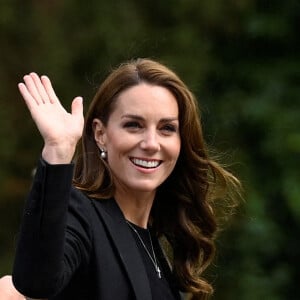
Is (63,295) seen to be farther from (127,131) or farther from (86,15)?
(86,15)

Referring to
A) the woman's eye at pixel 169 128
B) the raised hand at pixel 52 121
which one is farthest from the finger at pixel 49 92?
the woman's eye at pixel 169 128

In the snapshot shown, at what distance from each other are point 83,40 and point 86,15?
0.49ft

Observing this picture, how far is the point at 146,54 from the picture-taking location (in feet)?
22.9

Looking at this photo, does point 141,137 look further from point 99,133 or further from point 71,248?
point 71,248

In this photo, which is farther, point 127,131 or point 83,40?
point 83,40

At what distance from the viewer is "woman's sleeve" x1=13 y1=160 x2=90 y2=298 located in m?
2.77

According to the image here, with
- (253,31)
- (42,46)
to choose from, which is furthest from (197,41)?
(42,46)

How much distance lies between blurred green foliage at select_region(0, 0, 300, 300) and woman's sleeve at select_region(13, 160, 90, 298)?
4.02 m

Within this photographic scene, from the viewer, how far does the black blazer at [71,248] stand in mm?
2775

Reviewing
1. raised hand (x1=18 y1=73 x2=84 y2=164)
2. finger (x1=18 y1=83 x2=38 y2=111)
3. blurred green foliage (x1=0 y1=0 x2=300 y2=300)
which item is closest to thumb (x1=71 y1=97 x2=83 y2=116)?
raised hand (x1=18 y1=73 x2=84 y2=164)

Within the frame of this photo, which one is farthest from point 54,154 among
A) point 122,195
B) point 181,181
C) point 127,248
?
point 181,181

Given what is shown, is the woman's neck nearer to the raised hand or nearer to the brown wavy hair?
the brown wavy hair

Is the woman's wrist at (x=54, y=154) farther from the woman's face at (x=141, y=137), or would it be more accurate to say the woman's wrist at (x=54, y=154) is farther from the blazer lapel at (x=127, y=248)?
the woman's face at (x=141, y=137)

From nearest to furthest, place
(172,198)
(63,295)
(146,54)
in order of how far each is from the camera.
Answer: (63,295)
(172,198)
(146,54)
